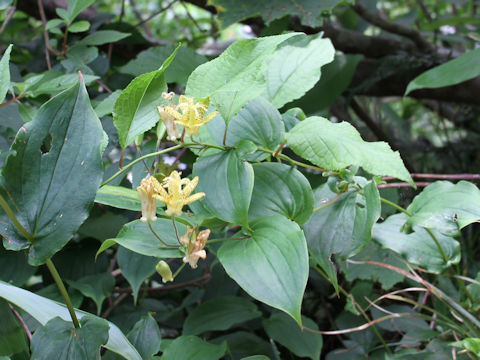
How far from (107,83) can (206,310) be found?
54 cm

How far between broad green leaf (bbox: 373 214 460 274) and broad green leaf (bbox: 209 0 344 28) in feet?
1.57

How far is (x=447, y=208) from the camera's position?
491 mm

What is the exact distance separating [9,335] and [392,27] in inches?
48.8

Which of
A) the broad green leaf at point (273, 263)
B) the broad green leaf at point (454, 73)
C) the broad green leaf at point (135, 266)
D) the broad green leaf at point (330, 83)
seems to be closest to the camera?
the broad green leaf at point (273, 263)

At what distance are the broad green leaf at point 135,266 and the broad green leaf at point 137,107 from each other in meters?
0.22

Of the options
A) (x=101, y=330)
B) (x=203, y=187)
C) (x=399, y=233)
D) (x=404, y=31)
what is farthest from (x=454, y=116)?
(x=101, y=330)

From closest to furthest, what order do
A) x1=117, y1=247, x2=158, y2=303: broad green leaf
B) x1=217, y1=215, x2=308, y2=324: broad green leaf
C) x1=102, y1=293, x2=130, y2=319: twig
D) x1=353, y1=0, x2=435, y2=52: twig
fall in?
x1=217, y1=215, x2=308, y2=324: broad green leaf
x1=117, y1=247, x2=158, y2=303: broad green leaf
x1=102, y1=293, x2=130, y2=319: twig
x1=353, y1=0, x2=435, y2=52: twig

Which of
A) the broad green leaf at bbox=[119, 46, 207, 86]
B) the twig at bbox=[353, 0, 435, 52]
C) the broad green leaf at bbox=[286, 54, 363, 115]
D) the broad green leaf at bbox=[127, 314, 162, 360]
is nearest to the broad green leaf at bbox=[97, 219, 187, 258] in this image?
the broad green leaf at bbox=[127, 314, 162, 360]

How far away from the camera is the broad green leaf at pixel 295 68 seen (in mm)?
519

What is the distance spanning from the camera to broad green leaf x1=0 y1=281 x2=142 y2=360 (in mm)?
385

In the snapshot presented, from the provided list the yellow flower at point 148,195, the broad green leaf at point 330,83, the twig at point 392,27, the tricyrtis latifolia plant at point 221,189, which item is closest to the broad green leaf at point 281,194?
the tricyrtis latifolia plant at point 221,189

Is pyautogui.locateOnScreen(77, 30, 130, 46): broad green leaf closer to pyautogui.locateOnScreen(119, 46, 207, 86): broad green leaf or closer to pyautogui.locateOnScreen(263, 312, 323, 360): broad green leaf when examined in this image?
pyautogui.locateOnScreen(119, 46, 207, 86): broad green leaf

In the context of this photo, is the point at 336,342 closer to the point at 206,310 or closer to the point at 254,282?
the point at 206,310

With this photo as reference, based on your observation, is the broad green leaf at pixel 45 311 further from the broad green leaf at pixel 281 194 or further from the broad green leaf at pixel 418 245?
the broad green leaf at pixel 418 245
